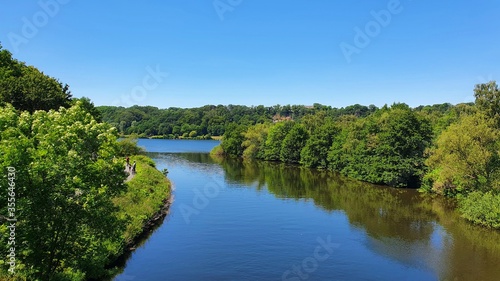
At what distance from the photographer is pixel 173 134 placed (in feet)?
637

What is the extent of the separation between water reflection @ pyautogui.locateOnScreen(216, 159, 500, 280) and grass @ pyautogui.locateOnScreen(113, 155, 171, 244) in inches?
598

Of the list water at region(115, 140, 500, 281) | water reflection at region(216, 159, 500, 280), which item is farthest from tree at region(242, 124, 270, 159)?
water at region(115, 140, 500, 281)

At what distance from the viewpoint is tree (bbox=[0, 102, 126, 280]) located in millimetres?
13805

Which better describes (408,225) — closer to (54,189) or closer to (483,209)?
(483,209)

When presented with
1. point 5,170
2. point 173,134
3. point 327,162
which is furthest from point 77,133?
point 173,134

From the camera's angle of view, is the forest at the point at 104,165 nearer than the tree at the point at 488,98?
Yes

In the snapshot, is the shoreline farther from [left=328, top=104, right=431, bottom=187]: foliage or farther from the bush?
[left=328, top=104, right=431, bottom=187]: foliage

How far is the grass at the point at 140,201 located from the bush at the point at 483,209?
29.4 m

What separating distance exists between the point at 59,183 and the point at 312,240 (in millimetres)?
20577

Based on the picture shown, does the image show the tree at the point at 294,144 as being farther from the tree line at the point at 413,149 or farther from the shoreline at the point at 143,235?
the shoreline at the point at 143,235

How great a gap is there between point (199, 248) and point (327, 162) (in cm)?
5430

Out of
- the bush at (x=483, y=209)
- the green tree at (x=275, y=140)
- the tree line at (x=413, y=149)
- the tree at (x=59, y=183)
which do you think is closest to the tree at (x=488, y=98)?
the tree line at (x=413, y=149)

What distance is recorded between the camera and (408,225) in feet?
113

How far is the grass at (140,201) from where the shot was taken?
2889 cm
